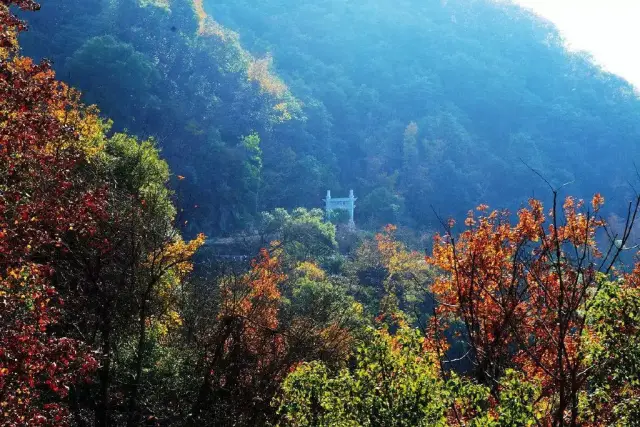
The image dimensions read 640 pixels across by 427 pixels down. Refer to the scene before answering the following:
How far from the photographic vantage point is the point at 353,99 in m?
66.1

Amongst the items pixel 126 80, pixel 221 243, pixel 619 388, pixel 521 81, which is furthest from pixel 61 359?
pixel 521 81

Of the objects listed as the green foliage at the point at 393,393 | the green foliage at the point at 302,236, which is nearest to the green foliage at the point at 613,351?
the green foliage at the point at 393,393

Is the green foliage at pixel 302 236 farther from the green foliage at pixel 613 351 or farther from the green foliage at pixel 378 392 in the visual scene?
the green foliage at pixel 613 351

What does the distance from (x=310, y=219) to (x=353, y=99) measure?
35.5 meters

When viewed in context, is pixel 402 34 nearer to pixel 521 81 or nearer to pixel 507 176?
pixel 521 81

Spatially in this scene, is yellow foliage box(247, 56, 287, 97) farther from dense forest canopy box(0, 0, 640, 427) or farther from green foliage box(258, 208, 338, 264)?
green foliage box(258, 208, 338, 264)

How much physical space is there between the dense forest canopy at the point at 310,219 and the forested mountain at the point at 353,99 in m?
0.26

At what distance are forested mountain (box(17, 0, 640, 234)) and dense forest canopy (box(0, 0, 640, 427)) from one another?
0.86ft

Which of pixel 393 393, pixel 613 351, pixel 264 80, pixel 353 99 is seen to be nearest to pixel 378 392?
pixel 393 393

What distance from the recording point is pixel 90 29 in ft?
137

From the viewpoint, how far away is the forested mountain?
132 ft

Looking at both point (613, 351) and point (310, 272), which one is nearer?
point (613, 351)

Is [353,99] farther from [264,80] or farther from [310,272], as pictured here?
[310,272]

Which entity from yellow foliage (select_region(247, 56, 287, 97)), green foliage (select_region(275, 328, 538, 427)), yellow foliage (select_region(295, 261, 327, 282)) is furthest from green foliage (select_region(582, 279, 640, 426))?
yellow foliage (select_region(247, 56, 287, 97))
